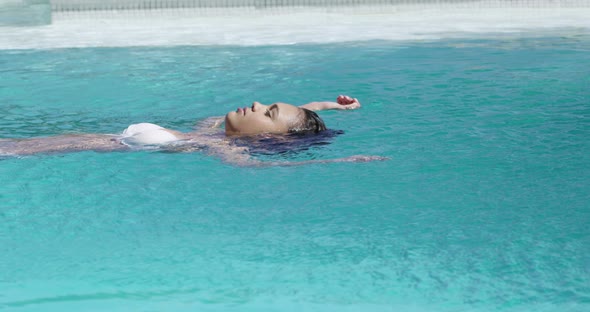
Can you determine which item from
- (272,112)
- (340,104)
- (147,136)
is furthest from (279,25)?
(147,136)

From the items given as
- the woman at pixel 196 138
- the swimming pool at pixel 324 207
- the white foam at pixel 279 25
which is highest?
the white foam at pixel 279 25

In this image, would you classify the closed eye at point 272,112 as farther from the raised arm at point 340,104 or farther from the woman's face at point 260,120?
the raised arm at point 340,104

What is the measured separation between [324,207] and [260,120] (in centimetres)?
125

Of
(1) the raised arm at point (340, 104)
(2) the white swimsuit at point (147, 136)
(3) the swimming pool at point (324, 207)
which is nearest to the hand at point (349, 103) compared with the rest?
→ (1) the raised arm at point (340, 104)

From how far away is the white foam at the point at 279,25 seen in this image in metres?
10.5

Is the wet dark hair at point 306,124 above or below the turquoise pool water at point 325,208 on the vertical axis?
above

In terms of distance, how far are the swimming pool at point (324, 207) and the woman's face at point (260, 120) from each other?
11.0 inches

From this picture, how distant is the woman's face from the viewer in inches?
207

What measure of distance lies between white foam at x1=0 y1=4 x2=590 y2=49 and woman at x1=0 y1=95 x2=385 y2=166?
193 inches

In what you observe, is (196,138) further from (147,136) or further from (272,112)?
(272,112)

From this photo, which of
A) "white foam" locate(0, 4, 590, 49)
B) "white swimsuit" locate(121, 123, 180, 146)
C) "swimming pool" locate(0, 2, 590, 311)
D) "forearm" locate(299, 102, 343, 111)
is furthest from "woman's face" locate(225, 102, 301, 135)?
"white foam" locate(0, 4, 590, 49)

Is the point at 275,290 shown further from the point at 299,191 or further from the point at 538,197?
the point at 538,197

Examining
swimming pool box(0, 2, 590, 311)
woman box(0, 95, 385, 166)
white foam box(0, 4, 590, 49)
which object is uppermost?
white foam box(0, 4, 590, 49)

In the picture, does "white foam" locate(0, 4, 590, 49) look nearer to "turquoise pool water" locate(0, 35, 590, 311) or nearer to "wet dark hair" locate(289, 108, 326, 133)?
"turquoise pool water" locate(0, 35, 590, 311)
